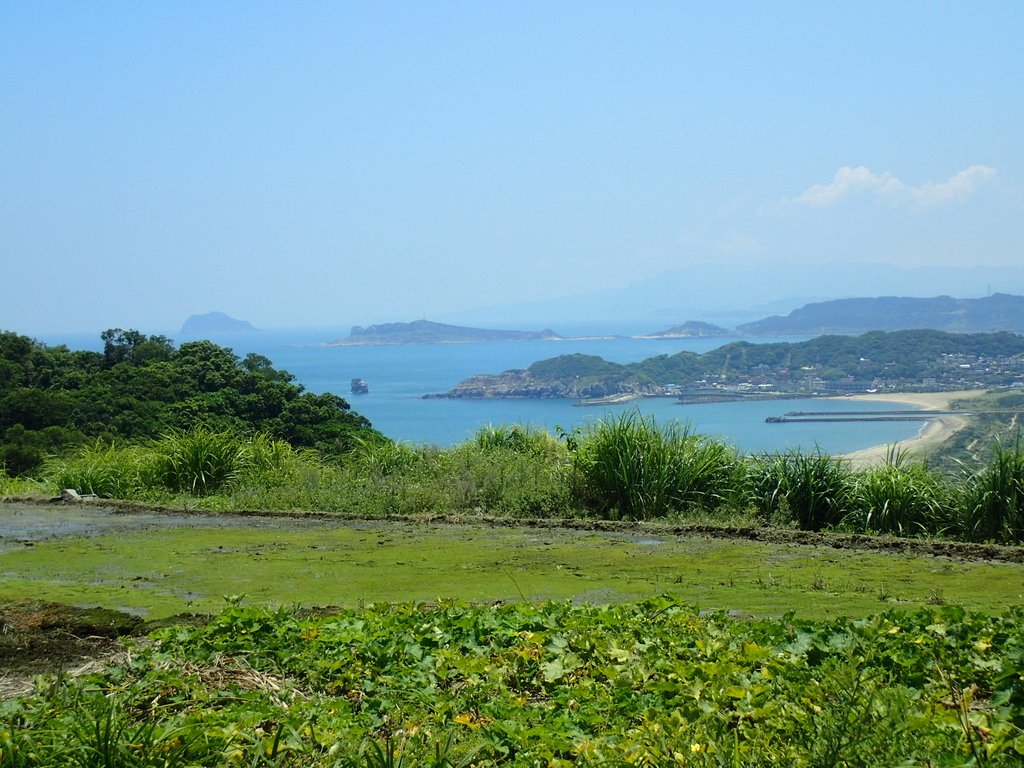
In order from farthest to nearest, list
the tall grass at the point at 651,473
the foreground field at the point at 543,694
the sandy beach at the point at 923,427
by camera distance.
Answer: the sandy beach at the point at 923,427
the tall grass at the point at 651,473
the foreground field at the point at 543,694

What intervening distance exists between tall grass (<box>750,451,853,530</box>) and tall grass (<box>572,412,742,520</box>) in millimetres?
459

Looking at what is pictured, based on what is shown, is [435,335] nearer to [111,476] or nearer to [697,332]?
[697,332]

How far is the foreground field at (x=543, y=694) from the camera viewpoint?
346 centimetres

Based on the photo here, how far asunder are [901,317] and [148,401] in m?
57.1

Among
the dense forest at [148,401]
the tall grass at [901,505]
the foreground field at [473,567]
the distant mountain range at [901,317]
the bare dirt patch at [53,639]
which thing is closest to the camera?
the bare dirt patch at [53,639]

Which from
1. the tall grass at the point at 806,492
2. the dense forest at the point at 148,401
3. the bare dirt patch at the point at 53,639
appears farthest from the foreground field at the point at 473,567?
the dense forest at the point at 148,401

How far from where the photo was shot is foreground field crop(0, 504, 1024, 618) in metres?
6.65

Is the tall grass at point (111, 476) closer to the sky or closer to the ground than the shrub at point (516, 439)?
closer to the ground

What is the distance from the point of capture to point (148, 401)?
79.4ft

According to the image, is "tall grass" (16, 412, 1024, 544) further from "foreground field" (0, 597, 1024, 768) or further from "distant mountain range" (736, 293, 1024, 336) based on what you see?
"distant mountain range" (736, 293, 1024, 336)

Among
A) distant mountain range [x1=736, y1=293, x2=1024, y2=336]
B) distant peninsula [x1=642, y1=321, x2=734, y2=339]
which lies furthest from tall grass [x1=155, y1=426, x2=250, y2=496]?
distant peninsula [x1=642, y1=321, x2=734, y2=339]

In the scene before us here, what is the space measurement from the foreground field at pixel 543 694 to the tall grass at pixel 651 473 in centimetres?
594

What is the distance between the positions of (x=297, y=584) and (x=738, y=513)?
5249 mm

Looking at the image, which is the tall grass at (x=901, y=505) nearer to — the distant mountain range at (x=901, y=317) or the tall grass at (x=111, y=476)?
the tall grass at (x=111, y=476)
